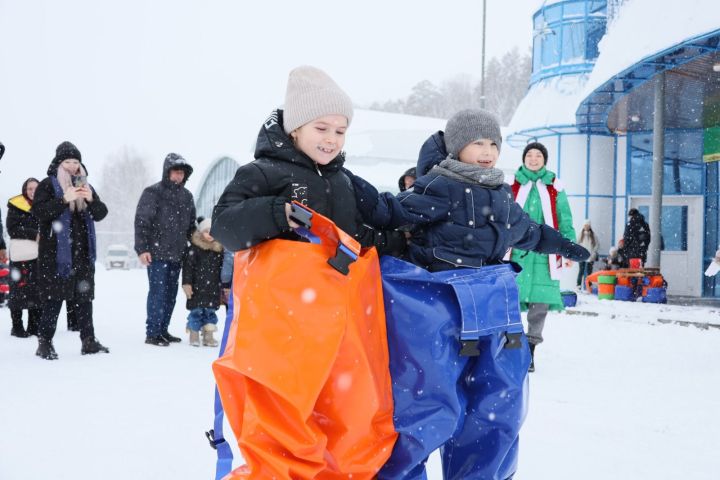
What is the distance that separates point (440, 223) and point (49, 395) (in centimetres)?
323

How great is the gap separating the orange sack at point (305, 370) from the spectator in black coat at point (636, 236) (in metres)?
12.7

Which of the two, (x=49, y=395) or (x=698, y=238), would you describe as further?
(x=698, y=238)

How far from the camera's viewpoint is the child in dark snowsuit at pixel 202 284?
676 centimetres

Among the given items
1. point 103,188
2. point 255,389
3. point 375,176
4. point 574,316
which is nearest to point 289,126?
point 255,389

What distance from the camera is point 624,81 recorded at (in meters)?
11.1

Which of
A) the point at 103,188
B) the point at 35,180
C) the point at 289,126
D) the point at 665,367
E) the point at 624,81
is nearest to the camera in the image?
the point at 289,126

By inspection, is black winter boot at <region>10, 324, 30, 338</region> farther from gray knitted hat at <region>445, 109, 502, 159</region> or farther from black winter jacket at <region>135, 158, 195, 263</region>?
gray knitted hat at <region>445, 109, 502, 159</region>

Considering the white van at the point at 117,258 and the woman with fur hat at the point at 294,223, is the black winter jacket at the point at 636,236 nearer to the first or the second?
the woman with fur hat at the point at 294,223

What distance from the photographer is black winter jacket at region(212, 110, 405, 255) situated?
207cm

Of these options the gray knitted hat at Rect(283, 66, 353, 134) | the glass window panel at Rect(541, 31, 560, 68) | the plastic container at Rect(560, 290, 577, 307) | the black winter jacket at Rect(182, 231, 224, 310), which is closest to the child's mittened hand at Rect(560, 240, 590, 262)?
the gray knitted hat at Rect(283, 66, 353, 134)

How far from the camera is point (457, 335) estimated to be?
2289 millimetres

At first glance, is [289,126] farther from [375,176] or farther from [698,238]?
[375,176]

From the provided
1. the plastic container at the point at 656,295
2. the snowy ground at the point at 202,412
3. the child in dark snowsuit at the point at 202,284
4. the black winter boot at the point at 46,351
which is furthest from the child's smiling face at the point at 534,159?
the plastic container at the point at 656,295

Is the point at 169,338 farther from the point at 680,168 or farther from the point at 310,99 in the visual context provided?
the point at 680,168
